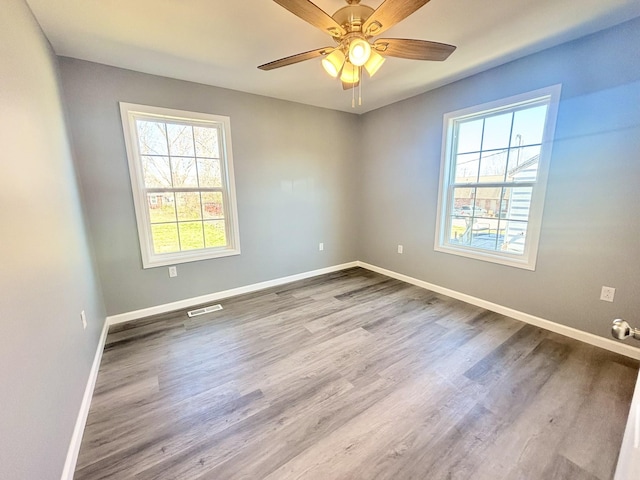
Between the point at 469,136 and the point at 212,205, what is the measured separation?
309cm

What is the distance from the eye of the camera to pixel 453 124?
9.95 ft

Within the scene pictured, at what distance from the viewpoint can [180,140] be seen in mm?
2848

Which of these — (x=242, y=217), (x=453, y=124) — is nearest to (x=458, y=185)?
(x=453, y=124)

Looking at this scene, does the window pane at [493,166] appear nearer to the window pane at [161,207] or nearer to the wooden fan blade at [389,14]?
the wooden fan blade at [389,14]

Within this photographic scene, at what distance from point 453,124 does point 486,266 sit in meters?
1.67

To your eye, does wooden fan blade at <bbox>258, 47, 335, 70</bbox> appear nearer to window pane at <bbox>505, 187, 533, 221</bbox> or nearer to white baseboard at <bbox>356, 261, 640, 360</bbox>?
window pane at <bbox>505, 187, 533, 221</bbox>

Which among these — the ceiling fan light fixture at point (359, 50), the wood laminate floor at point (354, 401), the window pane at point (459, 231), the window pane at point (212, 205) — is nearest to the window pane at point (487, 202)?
the window pane at point (459, 231)

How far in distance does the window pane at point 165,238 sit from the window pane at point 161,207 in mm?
75

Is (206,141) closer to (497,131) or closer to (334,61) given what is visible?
(334,61)

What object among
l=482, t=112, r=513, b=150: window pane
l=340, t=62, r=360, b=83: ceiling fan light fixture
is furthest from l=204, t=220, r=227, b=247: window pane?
l=482, t=112, r=513, b=150: window pane

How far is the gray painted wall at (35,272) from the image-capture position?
37.6 inches

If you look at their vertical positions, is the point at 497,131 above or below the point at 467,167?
above

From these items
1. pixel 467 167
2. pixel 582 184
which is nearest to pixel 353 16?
pixel 467 167

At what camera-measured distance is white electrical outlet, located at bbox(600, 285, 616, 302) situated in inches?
82.4
